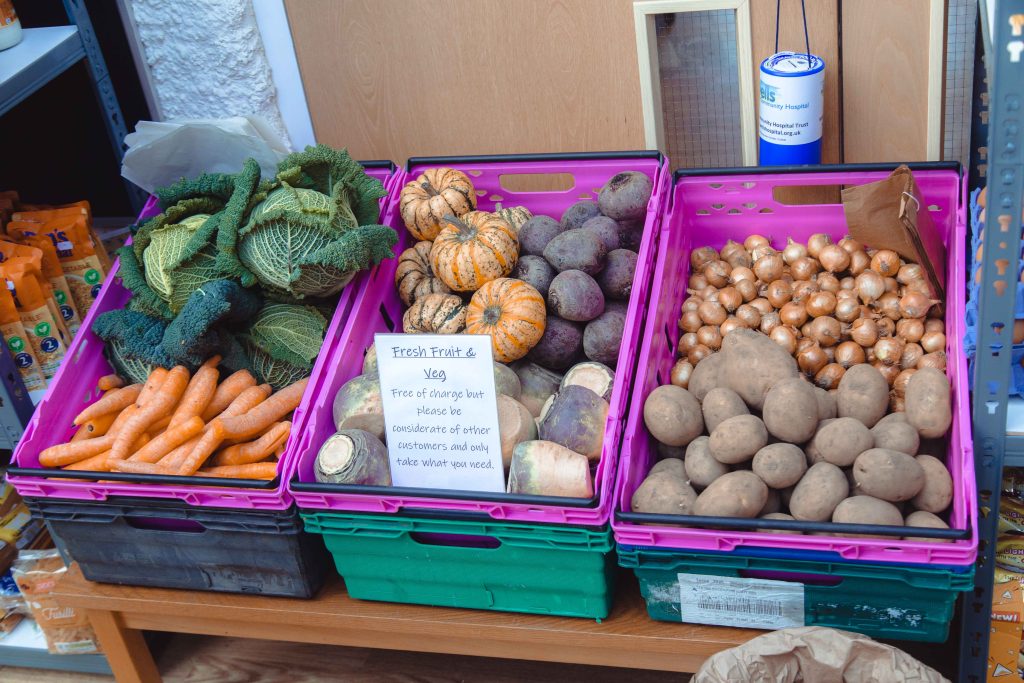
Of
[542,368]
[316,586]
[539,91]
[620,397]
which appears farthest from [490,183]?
[316,586]

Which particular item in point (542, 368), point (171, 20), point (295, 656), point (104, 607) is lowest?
point (295, 656)

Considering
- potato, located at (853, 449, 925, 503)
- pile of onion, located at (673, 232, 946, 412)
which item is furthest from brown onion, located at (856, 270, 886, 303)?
potato, located at (853, 449, 925, 503)

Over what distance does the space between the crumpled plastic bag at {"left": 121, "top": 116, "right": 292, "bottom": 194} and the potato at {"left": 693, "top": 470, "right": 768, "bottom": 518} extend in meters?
1.37

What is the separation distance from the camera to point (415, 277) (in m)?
2.12

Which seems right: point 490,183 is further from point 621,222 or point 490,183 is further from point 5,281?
point 5,281

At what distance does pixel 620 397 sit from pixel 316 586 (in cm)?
68

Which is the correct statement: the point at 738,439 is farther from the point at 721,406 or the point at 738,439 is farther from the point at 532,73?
the point at 532,73

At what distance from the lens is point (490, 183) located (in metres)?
2.29

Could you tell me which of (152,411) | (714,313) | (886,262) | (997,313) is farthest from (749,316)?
(152,411)

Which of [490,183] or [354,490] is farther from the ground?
[490,183]

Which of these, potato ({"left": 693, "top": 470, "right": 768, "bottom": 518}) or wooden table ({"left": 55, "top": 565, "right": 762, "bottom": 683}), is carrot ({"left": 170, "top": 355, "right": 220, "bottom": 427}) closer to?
wooden table ({"left": 55, "top": 565, "right": 762, "bottom": 683})

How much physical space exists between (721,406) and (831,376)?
287 millimetres

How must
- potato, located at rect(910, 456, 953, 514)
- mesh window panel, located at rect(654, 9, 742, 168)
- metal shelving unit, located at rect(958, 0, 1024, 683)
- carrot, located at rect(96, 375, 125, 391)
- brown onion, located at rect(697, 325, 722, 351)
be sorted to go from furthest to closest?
mesh window panel, located at rect(654, 9, 742, 168)
carrot, located at rect(96, 375, 125, 391)
brown onion, located at rect(697, 325, 722, 351)
potato, located at rect(910, 456, 953, 514)
metal shelving unit, located at rect(958, 0, 1024, 683)

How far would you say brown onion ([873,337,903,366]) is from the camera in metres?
1.82
